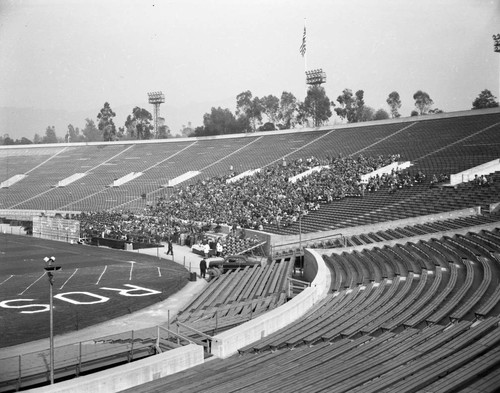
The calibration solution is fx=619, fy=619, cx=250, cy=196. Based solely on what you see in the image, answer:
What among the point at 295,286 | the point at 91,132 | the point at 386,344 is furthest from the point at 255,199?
the point at 91,132

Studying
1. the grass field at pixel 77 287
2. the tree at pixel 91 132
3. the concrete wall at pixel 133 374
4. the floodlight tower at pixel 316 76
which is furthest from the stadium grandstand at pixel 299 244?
the tree at pixel 91 132

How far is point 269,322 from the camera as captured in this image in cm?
1383

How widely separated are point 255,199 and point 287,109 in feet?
264

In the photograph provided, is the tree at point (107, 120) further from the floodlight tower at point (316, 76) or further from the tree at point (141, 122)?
the floodlight tower at point (316, 76)

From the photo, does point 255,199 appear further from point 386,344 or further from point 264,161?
point 386,344

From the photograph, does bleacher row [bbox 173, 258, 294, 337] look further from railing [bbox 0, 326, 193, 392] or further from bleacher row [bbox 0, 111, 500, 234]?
bleacher row [bbox 0, 111, 500, 234]

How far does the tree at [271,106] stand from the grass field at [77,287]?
3410 inches

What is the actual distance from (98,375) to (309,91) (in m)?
97.8

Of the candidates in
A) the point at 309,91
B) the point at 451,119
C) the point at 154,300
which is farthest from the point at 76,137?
the point at 154,300

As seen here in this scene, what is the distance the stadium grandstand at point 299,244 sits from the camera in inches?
405

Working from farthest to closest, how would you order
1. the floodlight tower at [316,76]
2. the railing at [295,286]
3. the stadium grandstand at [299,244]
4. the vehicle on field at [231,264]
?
1. the floodlight tower at [316,76]
2. the vehicle on field at [231,264]
3. the railing at [295,286]
4. the stadium grandstand at [299,244]

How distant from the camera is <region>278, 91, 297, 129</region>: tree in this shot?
120 metres

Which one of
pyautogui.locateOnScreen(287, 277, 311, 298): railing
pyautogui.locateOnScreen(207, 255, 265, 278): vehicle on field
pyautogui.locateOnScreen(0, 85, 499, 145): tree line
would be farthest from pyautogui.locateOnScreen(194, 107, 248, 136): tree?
pyautogui.locateOnScreen(287, 277, 311, 298): railing

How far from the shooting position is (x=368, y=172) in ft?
144
